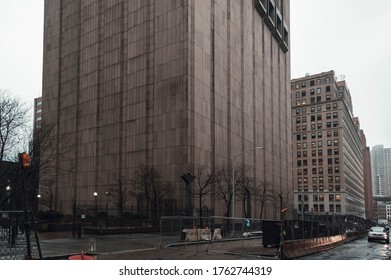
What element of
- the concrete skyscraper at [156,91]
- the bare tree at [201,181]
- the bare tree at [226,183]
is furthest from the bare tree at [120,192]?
the bare tree at [226,183]

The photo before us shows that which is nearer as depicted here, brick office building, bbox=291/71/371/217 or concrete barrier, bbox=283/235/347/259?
concrete barrier, bbox=283/235/347/259

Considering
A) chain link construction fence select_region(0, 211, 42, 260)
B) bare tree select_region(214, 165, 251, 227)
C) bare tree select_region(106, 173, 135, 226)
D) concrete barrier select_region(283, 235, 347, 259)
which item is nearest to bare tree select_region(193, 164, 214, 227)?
bare tree select_region(214, 165, 251, 227)

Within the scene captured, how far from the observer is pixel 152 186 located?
182ft

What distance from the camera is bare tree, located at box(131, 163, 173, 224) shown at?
54000 millimetres

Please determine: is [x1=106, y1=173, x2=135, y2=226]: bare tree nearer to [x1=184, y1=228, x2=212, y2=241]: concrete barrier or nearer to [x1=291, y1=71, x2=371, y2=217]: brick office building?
[x1=184, y1=228, x2=212, y2=241]: concrete barrier

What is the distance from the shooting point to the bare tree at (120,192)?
60344mm

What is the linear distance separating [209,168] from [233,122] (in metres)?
10.8

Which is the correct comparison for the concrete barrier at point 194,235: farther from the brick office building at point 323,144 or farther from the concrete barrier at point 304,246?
the brick office building at point 323,144

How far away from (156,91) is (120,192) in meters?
15.0

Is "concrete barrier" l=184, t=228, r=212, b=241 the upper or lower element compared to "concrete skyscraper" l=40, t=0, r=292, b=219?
lower

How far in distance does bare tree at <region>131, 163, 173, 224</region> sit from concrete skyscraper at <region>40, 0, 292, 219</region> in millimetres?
1075

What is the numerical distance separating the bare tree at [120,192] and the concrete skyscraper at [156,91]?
0.57 m

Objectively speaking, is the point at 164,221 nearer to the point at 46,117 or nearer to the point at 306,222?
the point at 306,222

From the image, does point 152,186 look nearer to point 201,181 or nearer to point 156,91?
point 201,181
